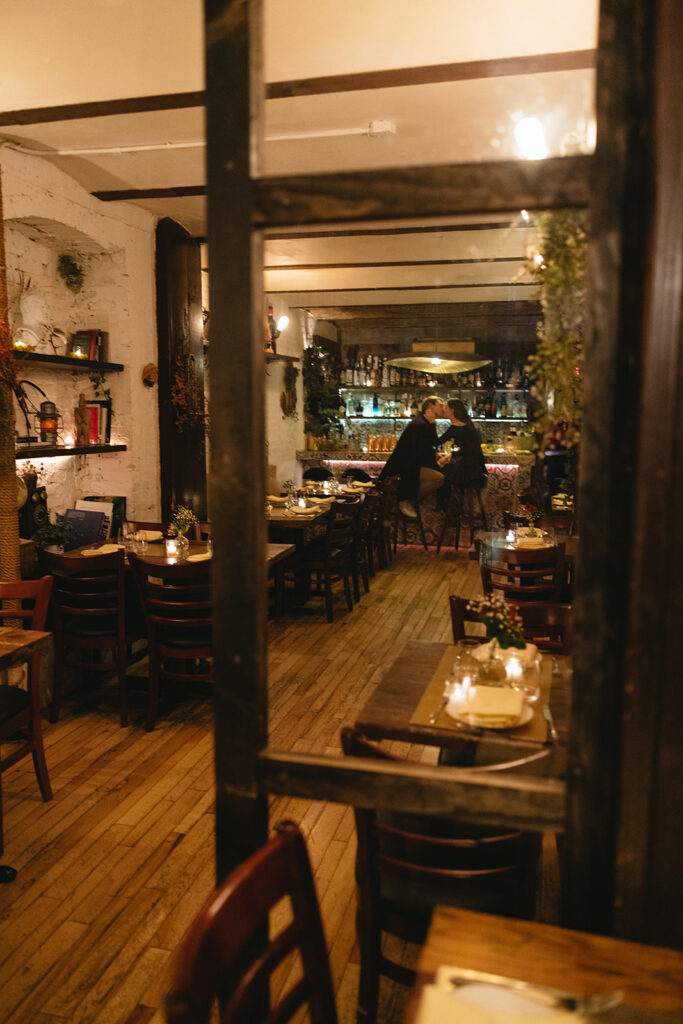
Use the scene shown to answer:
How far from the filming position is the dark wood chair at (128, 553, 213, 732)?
370 cm

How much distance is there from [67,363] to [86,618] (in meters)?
1.98

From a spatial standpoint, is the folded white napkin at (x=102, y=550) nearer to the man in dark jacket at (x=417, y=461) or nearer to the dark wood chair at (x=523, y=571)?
the dark wood chair at (x=523, y=571)

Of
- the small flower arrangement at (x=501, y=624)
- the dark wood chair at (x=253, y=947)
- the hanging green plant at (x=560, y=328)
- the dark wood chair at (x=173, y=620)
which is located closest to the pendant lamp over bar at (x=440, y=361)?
the dark wood chair at (x=173, y=620)

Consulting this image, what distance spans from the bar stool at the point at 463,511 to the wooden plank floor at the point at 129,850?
13.7 feet

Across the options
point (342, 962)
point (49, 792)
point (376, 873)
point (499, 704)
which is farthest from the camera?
point (49, 792)

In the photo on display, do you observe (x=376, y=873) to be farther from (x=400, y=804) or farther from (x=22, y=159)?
(x=22, y=159)

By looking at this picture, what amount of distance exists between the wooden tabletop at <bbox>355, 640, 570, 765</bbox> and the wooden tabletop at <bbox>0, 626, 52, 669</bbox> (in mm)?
1421

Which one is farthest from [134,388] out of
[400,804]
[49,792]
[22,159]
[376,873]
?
[400,804]

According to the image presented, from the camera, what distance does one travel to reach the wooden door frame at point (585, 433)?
1.09 metres

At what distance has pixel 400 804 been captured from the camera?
48.1 inches

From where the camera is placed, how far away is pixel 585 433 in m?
1.13

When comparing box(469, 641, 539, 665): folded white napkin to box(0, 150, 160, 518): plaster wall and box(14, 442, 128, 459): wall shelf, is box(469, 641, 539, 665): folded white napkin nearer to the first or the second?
box(14, 442, 128, 459): wall shelf

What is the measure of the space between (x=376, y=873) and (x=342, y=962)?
2.16 feet

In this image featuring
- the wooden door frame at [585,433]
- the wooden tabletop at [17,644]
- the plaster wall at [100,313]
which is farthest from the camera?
the plaster wall at [100,313]
